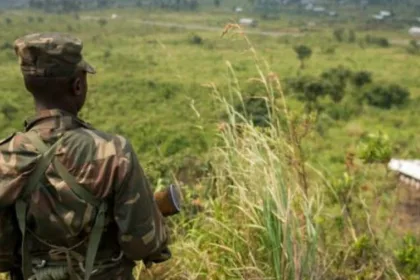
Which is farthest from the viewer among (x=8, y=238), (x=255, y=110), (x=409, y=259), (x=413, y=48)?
(x=413, y=48)

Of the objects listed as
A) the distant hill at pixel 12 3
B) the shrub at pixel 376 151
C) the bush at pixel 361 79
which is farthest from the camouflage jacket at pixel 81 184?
the distant hill at pixel 12 3

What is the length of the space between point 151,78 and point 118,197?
26444 millimetres

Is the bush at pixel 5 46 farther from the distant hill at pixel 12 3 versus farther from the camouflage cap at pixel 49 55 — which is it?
the distant hill at pixel 12 3

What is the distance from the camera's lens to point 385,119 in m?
20.2

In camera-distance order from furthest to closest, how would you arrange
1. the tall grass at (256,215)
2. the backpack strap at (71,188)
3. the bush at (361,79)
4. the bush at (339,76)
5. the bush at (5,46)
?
the bush at (5,46) < the bush at (361,79) < the bush at (339,76) < the tall grass at (256,215) < the backpack strap at (71,188)

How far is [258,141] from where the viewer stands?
2607 mm

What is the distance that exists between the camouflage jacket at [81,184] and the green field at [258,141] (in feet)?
2.38

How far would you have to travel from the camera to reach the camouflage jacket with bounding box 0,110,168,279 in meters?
1.65

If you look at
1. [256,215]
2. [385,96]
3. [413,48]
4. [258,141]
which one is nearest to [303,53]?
[413,48]

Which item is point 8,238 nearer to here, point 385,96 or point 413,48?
point 385,96

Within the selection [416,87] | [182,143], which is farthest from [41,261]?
[416,87]

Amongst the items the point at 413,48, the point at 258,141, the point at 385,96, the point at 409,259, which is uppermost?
the point at 258,141

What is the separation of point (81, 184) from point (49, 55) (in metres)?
0.31

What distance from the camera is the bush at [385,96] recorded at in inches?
889
